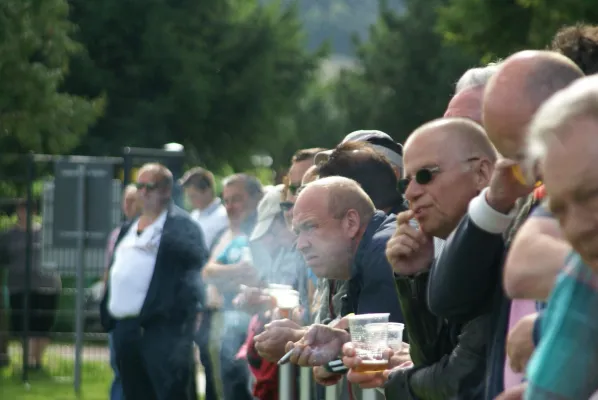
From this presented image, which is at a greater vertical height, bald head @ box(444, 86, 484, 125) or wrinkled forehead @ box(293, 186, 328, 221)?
bald head @ box(444, 86, 484, 125)

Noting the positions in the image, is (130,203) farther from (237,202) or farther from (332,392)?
(332,392)

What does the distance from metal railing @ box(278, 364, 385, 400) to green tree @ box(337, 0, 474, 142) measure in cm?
3436

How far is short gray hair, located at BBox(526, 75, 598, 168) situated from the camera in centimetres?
222

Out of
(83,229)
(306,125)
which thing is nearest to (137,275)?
(83,229)

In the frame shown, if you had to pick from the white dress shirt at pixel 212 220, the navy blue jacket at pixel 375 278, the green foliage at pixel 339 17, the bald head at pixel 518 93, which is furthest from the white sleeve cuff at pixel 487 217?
the green foliage at pixel 339 17

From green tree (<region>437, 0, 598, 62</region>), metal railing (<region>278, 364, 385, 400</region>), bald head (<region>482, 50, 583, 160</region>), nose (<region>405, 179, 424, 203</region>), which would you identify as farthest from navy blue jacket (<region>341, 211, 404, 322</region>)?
green tree (<region>437, 0, 598, 62</region>)

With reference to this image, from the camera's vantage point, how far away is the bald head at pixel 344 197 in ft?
17.3

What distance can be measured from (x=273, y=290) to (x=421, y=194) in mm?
3452

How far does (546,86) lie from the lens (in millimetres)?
3188

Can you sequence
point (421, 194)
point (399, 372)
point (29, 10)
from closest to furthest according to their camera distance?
point (421, 194) < point (399, 372) < point (29, 10)

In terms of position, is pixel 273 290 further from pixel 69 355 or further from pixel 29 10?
pixel 29 10

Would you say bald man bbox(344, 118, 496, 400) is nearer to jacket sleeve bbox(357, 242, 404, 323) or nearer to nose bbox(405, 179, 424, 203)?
nose bbox(405, 179, 424, 203)

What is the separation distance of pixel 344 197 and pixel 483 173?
1463mm

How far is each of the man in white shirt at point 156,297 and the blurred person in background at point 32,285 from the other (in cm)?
686
